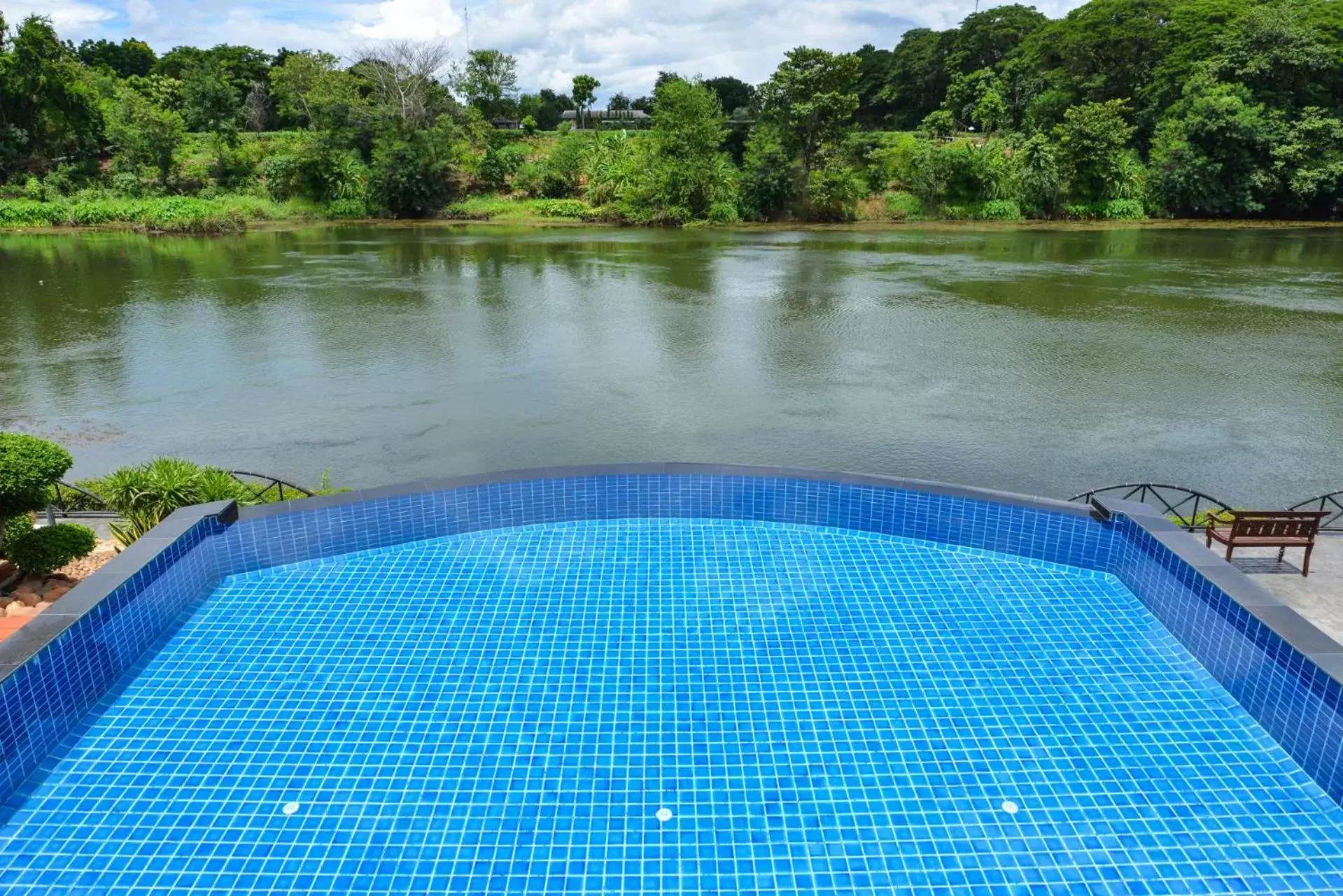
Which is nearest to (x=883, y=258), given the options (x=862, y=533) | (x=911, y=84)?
(x=862, y=533)

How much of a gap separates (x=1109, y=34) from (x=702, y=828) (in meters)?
49.4

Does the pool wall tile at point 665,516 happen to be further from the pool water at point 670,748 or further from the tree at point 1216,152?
the tree at point 1216,152

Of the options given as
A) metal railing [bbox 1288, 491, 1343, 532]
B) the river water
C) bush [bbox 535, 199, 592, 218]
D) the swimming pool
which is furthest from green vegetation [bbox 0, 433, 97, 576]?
bush [bbox 535, 199, 592, 218]

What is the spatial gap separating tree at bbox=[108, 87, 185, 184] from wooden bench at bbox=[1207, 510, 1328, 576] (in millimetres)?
44712

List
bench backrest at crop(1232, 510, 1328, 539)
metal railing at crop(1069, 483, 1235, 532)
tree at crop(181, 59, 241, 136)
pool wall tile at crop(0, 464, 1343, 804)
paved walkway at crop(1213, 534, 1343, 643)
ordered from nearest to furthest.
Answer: pool wall tile at crop(0, 464, 1343, 804)
paved walkway at crop(1213, 534, 1343, 643)
bench backrest at crop(1232, 510, 1328, 539)
metal railing at crop(1069, 483, 1235, 532)
tree at crop(181, 59, 241, 136)

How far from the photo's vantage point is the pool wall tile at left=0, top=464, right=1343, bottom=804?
4355 mm

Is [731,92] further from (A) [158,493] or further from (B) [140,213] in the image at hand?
(A) [158,493]

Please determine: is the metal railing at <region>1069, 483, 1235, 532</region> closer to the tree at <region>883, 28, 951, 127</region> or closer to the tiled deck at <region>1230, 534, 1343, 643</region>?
the tiled deck at <region>1230, 534, 1343, 643</region>

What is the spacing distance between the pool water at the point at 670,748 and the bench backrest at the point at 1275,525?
1423 mm

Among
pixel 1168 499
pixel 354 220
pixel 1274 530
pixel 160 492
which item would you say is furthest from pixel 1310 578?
pixel 354 220

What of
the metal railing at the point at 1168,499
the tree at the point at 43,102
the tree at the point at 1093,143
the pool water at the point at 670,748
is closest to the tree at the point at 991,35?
the tree at the point at 1093,143

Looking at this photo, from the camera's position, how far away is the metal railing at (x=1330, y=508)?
769cm

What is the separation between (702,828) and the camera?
3875 millimetres

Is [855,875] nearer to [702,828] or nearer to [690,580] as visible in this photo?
[702,828]
